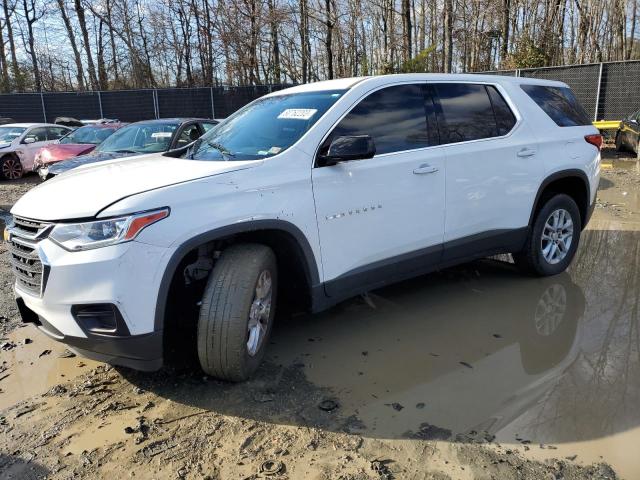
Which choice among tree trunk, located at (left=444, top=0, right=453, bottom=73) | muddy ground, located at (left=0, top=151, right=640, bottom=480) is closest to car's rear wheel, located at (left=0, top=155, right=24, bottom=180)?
muddy ground, located at (left=0, top=151, right=640, bottom=480)

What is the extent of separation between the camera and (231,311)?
301 cm

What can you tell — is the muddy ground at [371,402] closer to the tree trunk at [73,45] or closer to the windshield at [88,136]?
the windshield at [88,136]

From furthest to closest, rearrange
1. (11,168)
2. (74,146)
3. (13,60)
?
1. (13,60)
2. (11,168)
3. (74,146)

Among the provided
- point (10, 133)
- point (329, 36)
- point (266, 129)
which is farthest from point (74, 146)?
point (329, 36)

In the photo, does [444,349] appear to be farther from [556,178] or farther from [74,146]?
[74,146]

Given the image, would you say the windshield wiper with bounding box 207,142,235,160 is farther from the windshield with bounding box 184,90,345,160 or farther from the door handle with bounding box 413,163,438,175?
the door handle with bounding box 413,163,438,175

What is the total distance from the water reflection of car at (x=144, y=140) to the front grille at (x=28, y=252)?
16.7 ft

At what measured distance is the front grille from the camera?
290cm

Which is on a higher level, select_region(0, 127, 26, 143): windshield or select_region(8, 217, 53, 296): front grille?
select_region(0, 127, 26, 143): windshield

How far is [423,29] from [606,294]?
2485 centimetres

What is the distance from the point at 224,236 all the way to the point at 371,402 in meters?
1.33

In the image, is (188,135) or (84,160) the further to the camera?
(188,135)

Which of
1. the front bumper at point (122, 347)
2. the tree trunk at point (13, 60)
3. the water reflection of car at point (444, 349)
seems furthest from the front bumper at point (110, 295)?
the tree trunk at point (13, 60)

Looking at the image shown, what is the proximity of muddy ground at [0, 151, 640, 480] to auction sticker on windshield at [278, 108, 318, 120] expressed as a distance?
1677 mm
